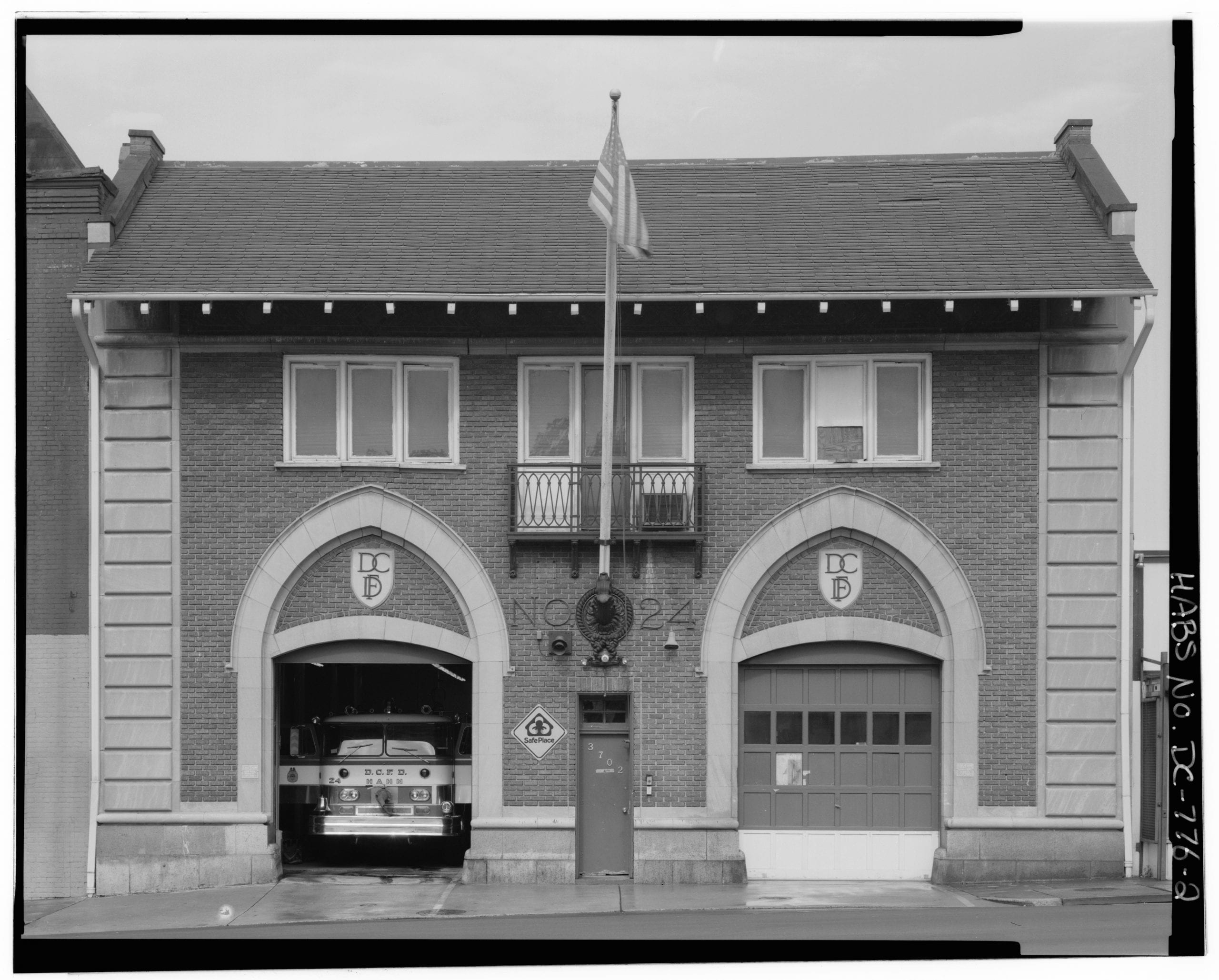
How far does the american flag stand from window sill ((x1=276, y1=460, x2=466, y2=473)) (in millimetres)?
3720

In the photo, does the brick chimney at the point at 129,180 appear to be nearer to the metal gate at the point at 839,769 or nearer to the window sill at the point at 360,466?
the window sill at the point at 360,466

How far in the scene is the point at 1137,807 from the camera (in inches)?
763

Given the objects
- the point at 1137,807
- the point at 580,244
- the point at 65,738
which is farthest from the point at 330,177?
the point at 1137,807

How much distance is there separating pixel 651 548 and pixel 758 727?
2.63 meters

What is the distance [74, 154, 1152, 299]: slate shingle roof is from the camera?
19.2m

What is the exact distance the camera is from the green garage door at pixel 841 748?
1988 cm

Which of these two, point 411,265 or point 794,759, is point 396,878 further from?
point 411,265

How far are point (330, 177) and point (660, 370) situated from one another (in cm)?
528

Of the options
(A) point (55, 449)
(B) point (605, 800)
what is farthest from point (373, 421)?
(B) point (605, 800)

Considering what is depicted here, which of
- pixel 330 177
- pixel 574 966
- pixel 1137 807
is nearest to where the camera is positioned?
pixel 574 966

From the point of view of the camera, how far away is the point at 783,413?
1984 cm

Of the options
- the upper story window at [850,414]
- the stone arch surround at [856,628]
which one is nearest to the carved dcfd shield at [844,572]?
the stone arch surround at [856,628]

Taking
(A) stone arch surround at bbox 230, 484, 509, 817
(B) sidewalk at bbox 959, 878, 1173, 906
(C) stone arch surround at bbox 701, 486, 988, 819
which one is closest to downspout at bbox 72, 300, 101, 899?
(A) stone arch surround at bbox 230, 484, 509, 817

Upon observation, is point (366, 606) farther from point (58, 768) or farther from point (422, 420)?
point (58, 768)
